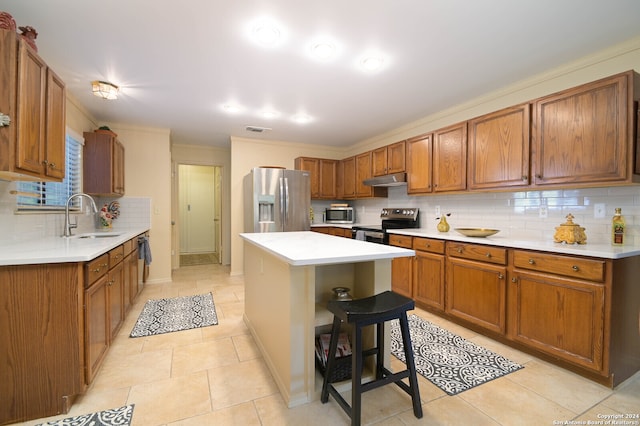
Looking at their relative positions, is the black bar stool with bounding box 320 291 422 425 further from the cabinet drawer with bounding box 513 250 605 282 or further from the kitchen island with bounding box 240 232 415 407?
the cabinet drawer with bounding box 513 250 605 282

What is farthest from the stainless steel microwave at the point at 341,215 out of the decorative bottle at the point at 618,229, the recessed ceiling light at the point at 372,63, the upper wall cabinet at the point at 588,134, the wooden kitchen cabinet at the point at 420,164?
the decorative bottle at the point at 618,229

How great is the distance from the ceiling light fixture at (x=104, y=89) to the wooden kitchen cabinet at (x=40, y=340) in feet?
6.76

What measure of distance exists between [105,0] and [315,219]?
435cm

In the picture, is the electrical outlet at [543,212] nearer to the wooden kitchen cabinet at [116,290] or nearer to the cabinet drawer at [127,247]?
the wooden kitchen cabinet at [116,290]

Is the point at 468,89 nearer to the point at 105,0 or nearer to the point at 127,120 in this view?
the point at 105,0

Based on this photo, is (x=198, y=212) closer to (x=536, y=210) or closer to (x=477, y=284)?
(x=477, y=284)

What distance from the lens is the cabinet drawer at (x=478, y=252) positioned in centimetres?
236

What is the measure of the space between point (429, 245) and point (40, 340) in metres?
3.09

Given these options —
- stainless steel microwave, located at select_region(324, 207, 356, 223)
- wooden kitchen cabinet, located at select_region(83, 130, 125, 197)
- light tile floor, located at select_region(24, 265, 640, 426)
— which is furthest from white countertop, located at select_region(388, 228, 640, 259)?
wooden kitchen cabinet, located at select_region(83, 130, 125, 197)

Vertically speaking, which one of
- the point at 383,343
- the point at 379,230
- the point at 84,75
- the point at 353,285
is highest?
the point at 84,75

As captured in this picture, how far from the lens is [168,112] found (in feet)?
11.9

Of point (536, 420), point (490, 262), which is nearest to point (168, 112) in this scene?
point (490, 262)

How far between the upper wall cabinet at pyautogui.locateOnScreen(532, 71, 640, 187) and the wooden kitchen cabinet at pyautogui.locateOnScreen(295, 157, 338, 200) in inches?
133

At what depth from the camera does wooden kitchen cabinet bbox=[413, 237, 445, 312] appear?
2904 millimetres
